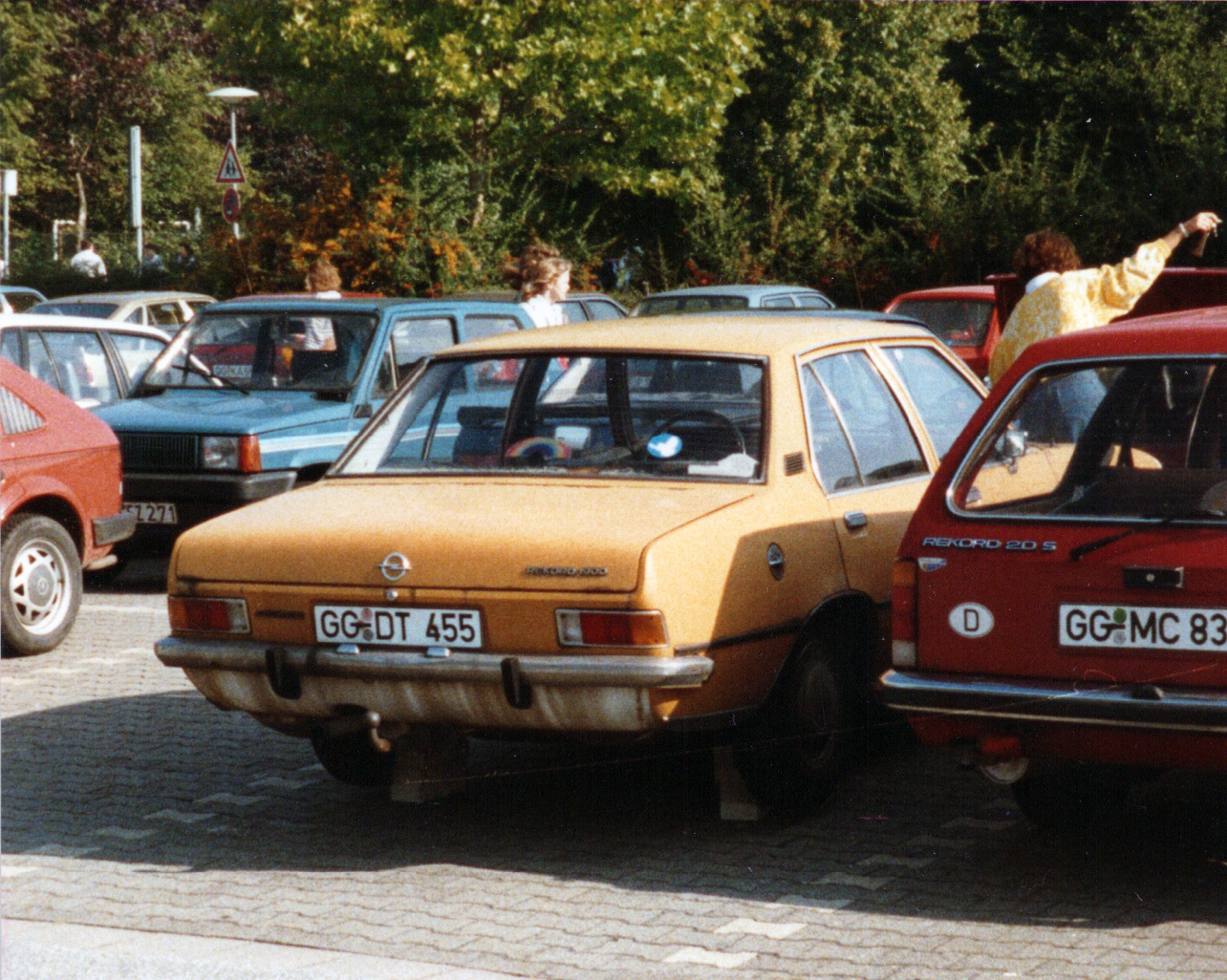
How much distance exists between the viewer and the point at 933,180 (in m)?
30.8

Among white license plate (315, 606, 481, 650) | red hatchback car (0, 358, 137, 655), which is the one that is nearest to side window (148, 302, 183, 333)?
red hatchback car (0, 358, 137, 655)

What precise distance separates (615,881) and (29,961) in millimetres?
1663

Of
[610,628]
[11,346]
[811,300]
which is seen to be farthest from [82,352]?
[811,300]

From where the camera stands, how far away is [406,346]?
1165 cm

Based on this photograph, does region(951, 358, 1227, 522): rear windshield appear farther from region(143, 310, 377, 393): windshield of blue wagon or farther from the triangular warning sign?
the triangular warning sign

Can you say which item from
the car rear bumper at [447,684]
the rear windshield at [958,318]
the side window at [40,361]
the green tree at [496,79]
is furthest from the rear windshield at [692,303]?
the car rear bumper at [447,684]

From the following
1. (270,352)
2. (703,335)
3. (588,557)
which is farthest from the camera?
(270,352)

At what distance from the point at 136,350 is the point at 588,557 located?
809cm

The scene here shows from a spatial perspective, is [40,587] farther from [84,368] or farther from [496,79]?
[496,79]

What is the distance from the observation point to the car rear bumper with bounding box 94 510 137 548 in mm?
9883

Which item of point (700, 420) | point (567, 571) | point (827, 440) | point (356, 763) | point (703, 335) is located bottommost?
point (356, 763)

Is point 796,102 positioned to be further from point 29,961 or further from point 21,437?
point 29,961

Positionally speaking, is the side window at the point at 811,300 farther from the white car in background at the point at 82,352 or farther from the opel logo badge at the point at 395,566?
the opel logo badge at the point at 395,566

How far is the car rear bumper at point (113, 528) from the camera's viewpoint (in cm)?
988
